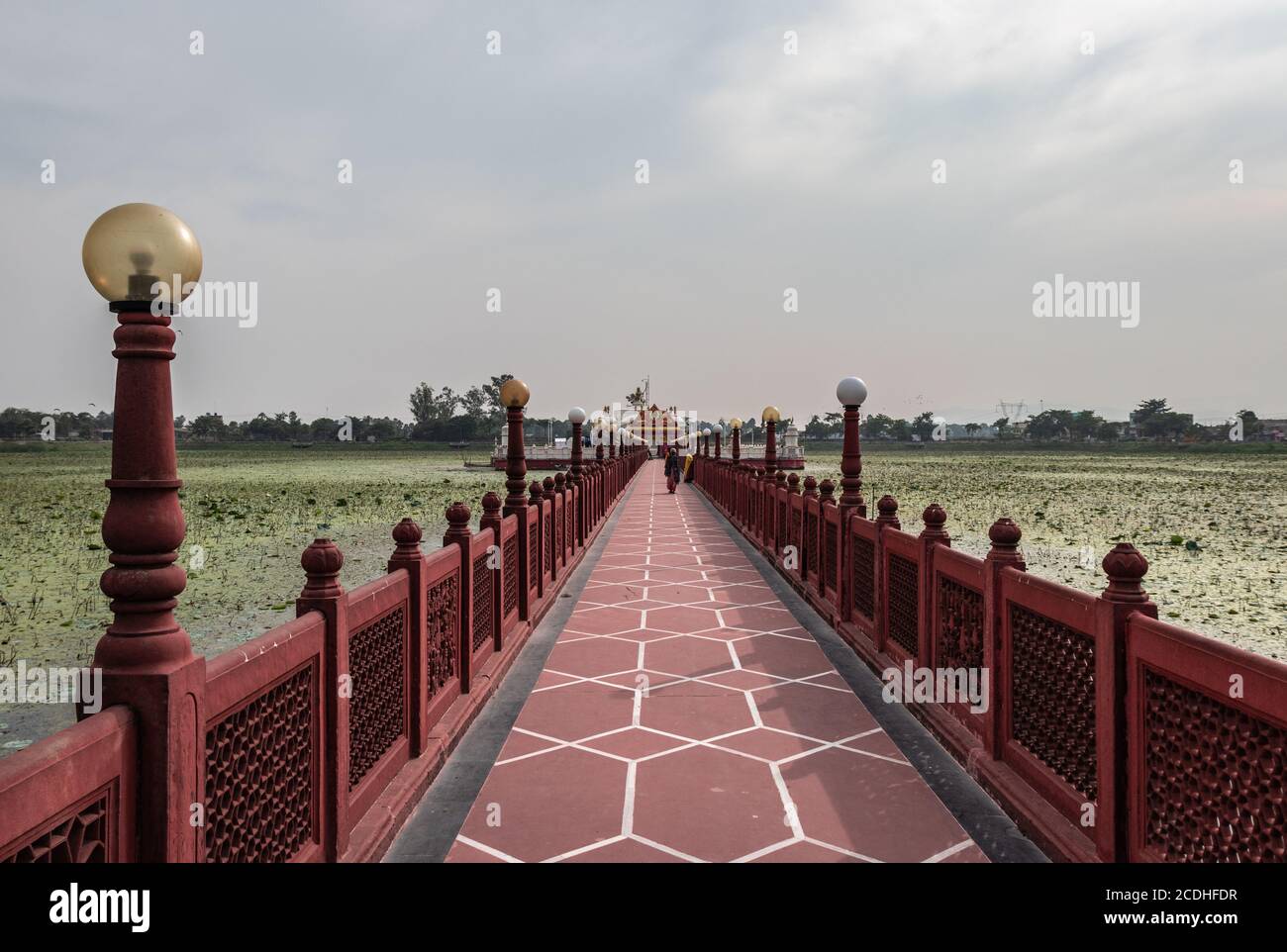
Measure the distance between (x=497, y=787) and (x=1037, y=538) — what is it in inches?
599

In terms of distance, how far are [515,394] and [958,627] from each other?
454cm

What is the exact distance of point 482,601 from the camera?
5.59 meters

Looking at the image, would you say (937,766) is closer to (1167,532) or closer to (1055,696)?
(1055,696)

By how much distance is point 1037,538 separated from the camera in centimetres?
1628

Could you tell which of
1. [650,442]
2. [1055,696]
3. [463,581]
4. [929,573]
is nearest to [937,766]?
[1055,696]

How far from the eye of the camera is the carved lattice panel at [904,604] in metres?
5.11

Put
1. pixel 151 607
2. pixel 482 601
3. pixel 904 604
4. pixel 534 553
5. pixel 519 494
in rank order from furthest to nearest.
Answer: pixel 534 553
pixel 519 494
pixel 482 601
pixel 904 604
pixel 151 607

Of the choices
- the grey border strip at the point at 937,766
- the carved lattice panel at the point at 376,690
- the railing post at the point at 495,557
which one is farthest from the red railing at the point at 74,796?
the railing post at the point at 495,557

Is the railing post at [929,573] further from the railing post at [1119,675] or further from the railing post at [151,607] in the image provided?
the railing post at [151,607]

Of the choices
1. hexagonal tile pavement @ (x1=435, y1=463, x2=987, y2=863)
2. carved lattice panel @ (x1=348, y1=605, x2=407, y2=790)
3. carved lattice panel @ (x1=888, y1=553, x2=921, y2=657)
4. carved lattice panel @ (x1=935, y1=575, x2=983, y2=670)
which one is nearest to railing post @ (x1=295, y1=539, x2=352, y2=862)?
carved lattice panel @ (x1=348, y1=605, x2=407, y2=790)

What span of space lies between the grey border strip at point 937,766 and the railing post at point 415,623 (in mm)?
2504

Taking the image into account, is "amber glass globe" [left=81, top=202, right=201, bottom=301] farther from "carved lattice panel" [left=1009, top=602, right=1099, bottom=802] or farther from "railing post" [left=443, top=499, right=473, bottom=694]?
"carved lattice panel" [left=1009, top=602, right=1099, bottom=802]

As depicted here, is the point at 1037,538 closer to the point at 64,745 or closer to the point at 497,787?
the point at 497,787
